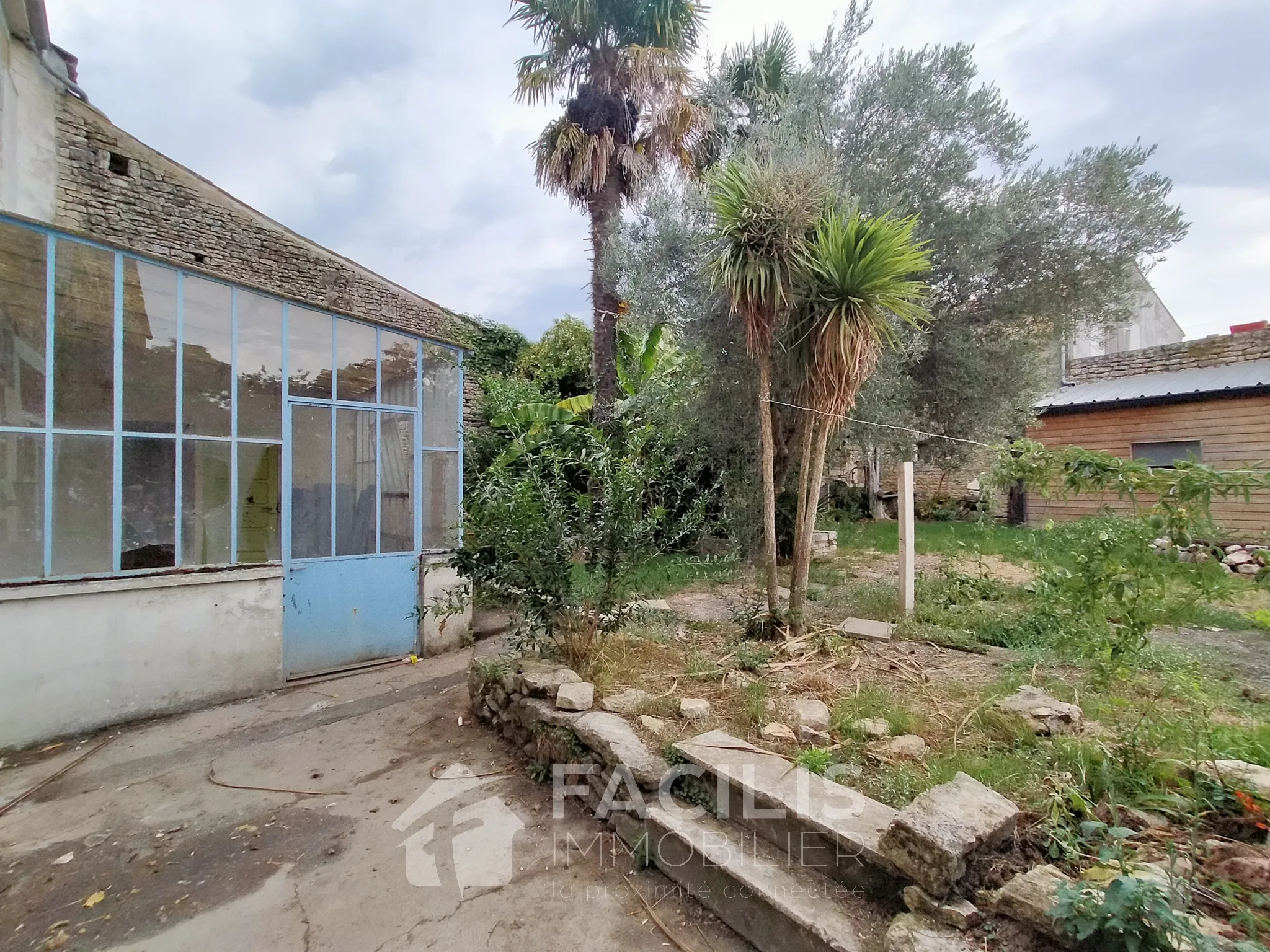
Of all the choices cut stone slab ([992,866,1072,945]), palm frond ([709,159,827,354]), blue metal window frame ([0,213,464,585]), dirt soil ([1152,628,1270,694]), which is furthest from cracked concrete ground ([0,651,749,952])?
dirt soil ([1152,628,1270,694])

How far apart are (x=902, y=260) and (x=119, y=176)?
37.4 ft

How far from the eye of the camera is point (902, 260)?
13.7ft

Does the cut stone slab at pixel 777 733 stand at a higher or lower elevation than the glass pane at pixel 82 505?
lower

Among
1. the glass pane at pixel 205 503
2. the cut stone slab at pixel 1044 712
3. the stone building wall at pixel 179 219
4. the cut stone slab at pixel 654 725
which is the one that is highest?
the stone building wall at pixel 179 219

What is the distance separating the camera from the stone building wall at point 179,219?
8219mm

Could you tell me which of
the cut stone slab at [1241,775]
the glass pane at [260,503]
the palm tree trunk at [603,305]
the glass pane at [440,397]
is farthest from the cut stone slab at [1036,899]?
the palm tree trunk at [603,305]

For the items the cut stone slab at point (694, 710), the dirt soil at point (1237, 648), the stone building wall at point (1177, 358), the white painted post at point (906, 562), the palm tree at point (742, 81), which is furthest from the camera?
the stone building wall at point (1177, 358)

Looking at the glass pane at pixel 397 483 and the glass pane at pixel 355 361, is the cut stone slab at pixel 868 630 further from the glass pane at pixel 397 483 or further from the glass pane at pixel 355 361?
the glass pane at pixel 355 361

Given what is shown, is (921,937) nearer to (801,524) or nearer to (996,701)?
(996,701)

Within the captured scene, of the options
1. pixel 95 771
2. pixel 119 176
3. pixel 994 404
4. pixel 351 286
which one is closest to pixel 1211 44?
pixel 994 404

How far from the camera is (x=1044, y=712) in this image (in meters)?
2.87

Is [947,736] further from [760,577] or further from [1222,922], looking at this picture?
[760,577]

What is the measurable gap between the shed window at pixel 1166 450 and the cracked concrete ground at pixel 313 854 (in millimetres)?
11607

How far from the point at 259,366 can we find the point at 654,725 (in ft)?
15.5
